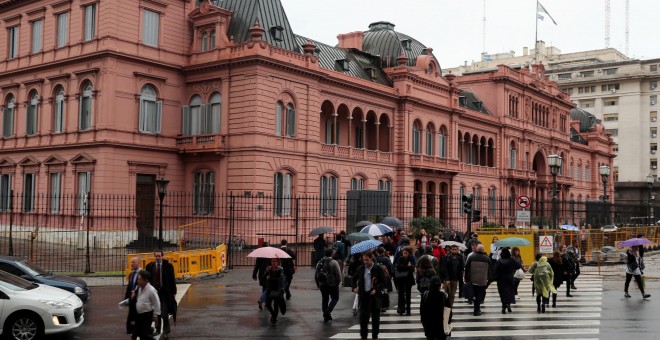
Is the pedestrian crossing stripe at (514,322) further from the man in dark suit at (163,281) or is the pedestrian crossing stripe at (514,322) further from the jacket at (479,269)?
the man in dark suit at (163,281)

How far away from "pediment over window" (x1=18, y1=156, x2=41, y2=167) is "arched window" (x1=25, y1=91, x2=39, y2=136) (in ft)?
5.13

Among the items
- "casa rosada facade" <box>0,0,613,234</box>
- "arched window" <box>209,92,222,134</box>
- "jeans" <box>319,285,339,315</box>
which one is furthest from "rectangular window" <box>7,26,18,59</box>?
"jeans" <box>319,285,339,315</box>

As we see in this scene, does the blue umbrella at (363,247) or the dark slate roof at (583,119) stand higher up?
the dark slate roof at (583,119)

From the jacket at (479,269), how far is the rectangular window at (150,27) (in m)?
27.1

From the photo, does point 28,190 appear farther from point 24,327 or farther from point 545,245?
point 24,327

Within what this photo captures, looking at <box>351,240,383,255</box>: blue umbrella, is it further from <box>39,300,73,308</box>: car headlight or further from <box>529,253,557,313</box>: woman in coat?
<box>39,300,73,308</box>: car headlight

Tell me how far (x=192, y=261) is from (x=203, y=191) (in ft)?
53.1

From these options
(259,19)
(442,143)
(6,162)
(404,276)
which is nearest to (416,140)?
(442,143)

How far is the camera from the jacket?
17.8 meters

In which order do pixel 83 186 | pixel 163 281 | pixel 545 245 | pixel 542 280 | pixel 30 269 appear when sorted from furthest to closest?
pixel 83 186 → pixel 545 245 → pixel 30 269 → pixel 542 280 → pixel 163 281

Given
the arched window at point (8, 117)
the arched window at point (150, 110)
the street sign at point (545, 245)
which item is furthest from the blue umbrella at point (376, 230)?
the arched window at point (8, 117)

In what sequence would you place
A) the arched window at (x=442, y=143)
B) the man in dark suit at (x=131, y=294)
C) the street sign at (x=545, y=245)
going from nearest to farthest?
the man in dark suit at (x=131, y=294), the street sign at (x=545, y=245), the arched window at (x=442, y=143)

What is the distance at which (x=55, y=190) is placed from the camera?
40500 millimetres

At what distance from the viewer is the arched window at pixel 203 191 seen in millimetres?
40250
